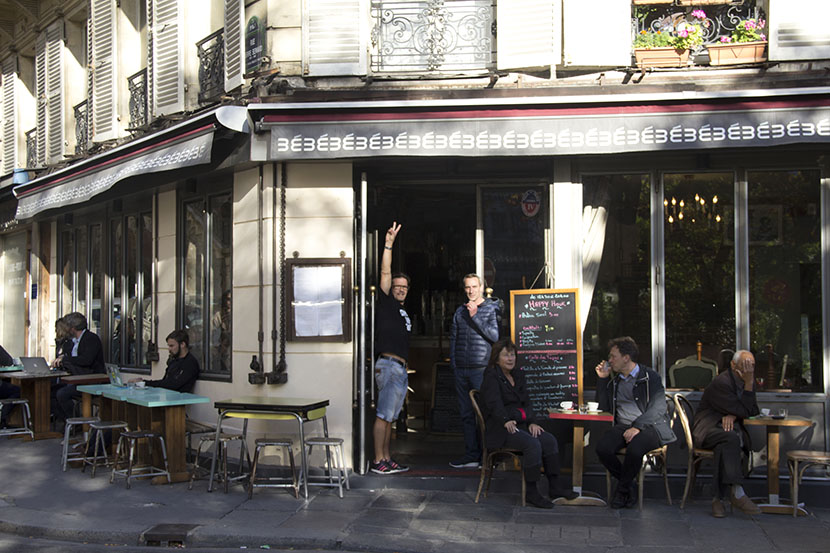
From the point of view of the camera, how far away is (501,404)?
323 inches

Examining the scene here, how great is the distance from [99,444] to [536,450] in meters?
5.49

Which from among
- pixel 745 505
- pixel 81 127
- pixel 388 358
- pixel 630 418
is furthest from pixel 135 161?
pixel 745 505

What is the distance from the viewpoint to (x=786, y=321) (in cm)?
Result: 894

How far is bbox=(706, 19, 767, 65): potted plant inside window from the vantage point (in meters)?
8.71

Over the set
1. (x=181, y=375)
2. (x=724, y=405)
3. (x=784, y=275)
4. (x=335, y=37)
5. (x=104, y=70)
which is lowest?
(x=724, y=405)

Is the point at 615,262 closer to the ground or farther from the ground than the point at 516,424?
farther from the ground

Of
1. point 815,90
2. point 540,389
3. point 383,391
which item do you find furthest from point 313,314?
point 815,90


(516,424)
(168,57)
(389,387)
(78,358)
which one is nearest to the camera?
(516,424)

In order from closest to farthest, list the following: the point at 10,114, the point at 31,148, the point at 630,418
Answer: the point at 630,418 < the point at 31,148 < the point at 10,114

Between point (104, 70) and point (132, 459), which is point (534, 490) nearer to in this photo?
point (132, 459)

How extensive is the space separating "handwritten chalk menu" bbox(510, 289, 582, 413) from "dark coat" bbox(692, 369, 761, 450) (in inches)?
48.8

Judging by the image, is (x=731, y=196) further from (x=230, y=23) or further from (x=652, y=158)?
(x=230, y=23)

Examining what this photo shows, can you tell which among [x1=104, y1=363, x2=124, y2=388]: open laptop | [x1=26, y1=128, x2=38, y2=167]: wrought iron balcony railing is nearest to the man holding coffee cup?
[x1=104, y1=363, x2=124, y2=388]: open laptop

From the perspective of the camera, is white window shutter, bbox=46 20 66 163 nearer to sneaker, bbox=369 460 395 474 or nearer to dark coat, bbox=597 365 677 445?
sneaker, bbox=369 460 395 474
